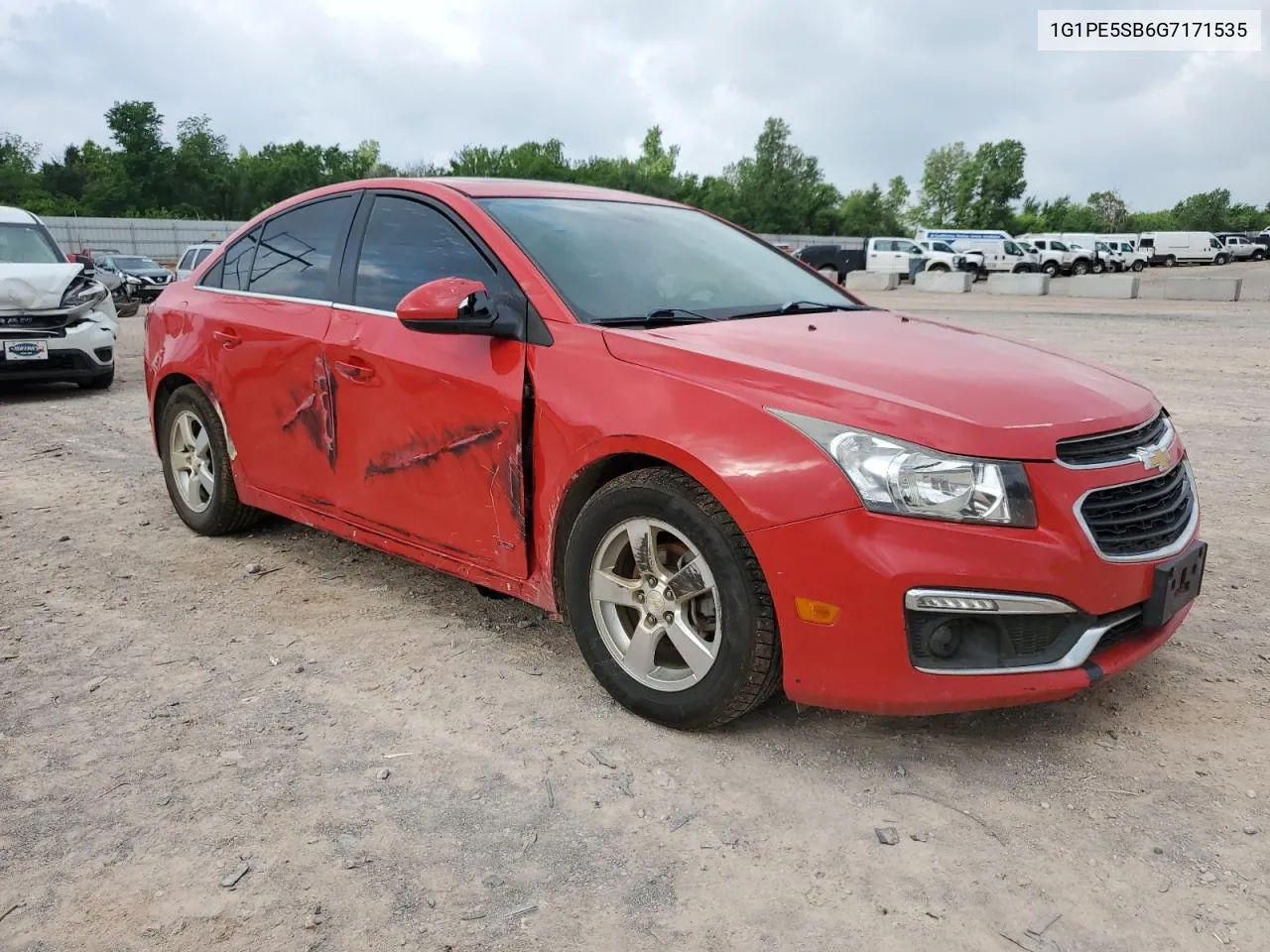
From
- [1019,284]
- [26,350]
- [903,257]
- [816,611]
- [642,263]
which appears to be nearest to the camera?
[816,611]

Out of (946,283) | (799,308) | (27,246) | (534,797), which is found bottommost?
(534,797)

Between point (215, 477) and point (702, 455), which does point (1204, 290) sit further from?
point (702, 455)

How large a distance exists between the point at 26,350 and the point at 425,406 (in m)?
7.80

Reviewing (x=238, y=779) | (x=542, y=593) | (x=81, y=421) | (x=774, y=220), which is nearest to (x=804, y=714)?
(x=542, y=593)

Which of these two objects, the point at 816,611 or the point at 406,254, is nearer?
the point at 816,611

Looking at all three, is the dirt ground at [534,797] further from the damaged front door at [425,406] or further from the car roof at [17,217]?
the car roof at [17,217]

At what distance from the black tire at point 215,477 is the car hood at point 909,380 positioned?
8.02 ft

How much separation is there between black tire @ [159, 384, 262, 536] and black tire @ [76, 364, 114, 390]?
5.95m

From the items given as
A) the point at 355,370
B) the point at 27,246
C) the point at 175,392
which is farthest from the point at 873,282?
the point at 355,370

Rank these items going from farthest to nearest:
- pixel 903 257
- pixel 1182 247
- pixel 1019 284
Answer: pixel 1182 247
pixel 903 257
pixel 1019 284

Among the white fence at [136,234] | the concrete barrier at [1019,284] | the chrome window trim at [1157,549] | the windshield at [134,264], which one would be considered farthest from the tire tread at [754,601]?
the white fence at [136,234]

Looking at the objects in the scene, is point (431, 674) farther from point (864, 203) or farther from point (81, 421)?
point (864, 203)

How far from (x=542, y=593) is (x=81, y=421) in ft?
22.9

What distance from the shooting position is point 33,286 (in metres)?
9.52
